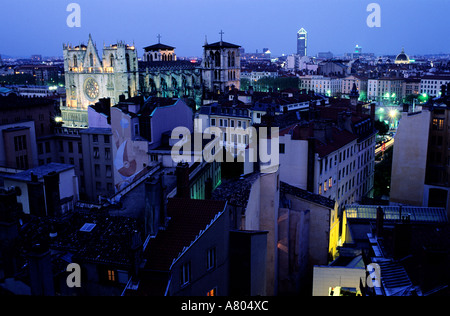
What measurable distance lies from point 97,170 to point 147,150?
23.8ft

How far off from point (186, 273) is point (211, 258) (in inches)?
55.7

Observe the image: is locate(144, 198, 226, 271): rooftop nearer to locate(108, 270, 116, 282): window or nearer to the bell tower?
locate(108, 270, 116, 282): window

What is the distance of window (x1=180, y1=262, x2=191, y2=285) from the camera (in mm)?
13788

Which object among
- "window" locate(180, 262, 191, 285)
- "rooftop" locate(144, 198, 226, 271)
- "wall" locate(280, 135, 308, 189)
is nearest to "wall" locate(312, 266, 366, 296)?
"rooftop" locate(144, 198, 226, 271)

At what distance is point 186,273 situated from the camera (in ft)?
45.9

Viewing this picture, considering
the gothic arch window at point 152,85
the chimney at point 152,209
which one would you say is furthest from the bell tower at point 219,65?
the chimney at point 152,209

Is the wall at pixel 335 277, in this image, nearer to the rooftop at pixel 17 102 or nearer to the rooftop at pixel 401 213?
the rooftop at pixel 401 213

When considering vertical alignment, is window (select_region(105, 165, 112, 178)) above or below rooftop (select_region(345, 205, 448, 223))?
above

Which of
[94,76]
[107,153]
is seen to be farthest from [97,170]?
[94,76]

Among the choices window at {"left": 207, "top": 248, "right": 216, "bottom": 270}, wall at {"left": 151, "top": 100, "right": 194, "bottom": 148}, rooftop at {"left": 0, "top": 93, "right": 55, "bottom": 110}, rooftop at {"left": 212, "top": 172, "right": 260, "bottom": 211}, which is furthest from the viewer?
rooftop at {"left": 0, "top": 93, "right": 55, "bottom": 110}

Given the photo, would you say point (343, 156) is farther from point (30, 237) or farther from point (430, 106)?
point (30, 237)

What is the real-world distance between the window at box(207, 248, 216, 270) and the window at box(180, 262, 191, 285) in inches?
42.4

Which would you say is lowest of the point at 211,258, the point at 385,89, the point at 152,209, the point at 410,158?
the point at 410,158

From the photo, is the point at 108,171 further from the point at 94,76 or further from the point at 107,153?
the point at 94,76
